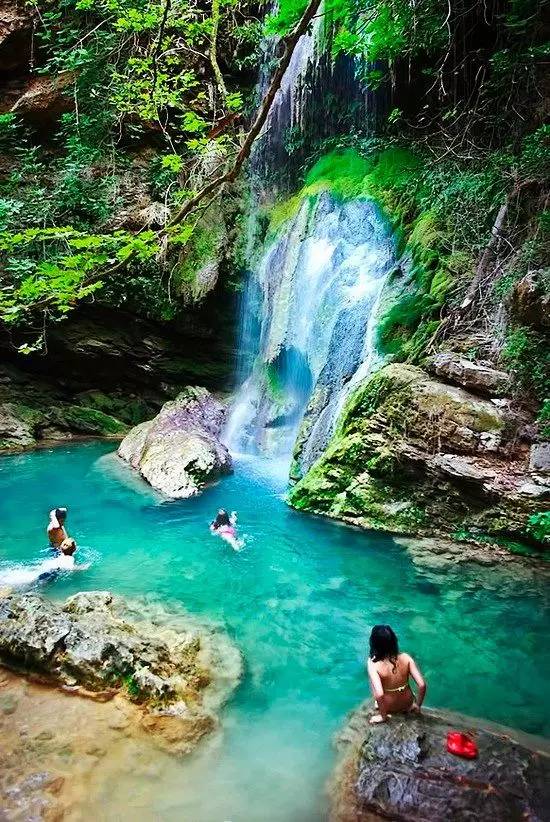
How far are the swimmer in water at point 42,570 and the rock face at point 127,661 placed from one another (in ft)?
4.64

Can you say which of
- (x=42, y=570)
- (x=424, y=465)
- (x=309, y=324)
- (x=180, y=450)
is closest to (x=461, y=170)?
(x=309, y=324)

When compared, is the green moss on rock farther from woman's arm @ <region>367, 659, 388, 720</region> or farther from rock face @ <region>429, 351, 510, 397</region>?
woman's arm @ <region>367, 659, 388, 720</region>

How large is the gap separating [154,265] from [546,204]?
9.69 metres

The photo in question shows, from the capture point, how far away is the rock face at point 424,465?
6.58m

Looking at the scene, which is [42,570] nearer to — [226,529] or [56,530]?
[56,530]

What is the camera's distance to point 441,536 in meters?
6.98

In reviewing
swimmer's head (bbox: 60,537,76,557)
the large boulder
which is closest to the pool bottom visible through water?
swimmer's head (bbox: 60,537,76,557)

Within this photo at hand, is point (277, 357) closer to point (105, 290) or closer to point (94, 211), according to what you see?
point (105, 290)

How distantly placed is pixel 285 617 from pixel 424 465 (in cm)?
294

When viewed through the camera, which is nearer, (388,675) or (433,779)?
(433,779)

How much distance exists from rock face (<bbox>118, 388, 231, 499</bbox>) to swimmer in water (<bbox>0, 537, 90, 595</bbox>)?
9.50ft

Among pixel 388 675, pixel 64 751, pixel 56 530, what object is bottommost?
pixel 56 530

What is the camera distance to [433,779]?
2.92 m

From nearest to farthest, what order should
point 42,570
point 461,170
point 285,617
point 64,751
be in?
1. point 64,751
2. point 285,617
3. point 42,570
4. point 461,170
